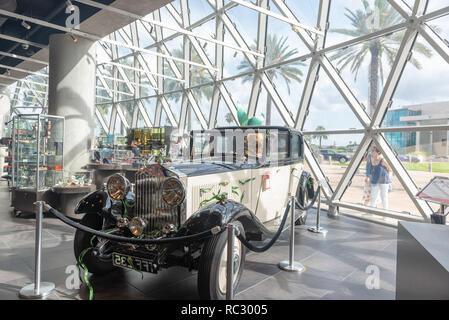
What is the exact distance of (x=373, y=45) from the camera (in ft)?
20.4

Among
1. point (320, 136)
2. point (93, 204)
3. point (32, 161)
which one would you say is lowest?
point (93, 204)

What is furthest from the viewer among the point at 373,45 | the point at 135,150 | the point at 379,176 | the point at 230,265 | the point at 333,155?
the point at 135,150

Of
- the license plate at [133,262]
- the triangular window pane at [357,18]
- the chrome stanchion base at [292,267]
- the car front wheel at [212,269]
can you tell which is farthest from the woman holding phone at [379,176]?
the license plate at [133,262]

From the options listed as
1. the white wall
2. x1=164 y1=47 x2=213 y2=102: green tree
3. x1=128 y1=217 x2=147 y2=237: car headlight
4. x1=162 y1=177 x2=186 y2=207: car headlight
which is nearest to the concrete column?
x1=164 y1=47 x2=213 y2=102: green tree

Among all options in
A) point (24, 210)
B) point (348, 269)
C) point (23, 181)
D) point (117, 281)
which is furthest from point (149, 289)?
point (23, 181)

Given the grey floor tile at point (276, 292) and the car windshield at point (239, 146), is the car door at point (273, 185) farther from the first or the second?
the grey floor tile at point (276, 292)

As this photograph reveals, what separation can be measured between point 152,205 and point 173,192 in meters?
0.33

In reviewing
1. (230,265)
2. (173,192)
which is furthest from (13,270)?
(230,265)

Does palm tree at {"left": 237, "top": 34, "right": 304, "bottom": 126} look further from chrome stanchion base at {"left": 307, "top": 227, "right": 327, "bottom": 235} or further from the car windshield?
chrome stanchion base at {"left": 307, "top": 227, "right": 327, "bottom": 235}

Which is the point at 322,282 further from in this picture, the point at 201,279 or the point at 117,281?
the point at 117,281

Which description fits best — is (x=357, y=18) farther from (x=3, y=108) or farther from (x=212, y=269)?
(x=3, y=108)

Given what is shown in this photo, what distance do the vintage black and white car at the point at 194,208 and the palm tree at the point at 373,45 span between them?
3412 millimetres

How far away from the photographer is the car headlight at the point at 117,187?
2.98 metres

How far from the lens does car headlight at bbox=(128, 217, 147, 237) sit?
268 cm
